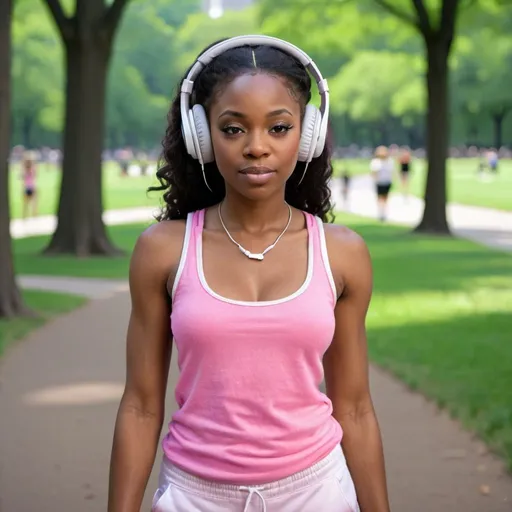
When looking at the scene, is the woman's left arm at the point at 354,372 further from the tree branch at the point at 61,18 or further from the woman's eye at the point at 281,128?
the tree branch at the point at 61,18

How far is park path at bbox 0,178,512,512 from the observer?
20.0ft

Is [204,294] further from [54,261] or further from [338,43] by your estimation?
[338,43]

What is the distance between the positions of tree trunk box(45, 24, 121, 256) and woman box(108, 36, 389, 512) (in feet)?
56.3

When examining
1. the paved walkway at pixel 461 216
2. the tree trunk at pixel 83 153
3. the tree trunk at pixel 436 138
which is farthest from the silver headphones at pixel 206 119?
the tree trunk at pixel 436 138

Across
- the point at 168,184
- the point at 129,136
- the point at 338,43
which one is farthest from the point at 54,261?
the point at 129,136

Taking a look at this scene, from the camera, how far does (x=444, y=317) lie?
41.5 feet

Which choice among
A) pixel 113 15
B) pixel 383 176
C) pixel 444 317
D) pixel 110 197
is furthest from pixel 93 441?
pixel 110 197

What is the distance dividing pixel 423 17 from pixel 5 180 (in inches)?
537

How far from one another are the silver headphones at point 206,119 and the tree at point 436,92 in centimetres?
2127

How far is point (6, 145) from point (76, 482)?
21.5 feet

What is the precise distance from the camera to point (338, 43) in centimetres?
2941

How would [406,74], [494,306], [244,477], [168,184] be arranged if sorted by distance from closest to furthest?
[244,477]
[168,184]
[494,306]
[406,74]

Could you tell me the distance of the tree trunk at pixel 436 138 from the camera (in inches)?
949

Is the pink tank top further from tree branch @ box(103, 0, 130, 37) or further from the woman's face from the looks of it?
tree branch @ box(103, 0, 130, 37)
